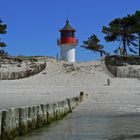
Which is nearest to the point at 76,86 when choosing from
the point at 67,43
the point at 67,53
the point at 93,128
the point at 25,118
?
the point at 67,53

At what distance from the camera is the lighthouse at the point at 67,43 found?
6950 cm

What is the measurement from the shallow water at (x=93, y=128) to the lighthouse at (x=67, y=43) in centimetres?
4376

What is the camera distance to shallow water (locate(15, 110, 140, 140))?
17.0 m

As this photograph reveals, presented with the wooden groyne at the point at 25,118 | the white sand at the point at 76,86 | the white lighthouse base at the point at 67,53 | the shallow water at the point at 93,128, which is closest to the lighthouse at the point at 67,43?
the white lighthouse base at the point at 67,53

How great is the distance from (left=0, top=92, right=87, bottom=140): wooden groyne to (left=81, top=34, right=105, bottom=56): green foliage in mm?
63688

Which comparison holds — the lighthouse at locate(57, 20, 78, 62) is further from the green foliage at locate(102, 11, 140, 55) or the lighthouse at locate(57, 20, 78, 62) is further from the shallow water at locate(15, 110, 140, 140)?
the shallow water at locate(15, 110, 140, 140)

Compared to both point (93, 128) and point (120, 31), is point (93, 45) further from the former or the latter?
point (93, 128)

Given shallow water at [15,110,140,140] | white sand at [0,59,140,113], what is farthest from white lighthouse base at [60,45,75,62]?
shallow water at [15,110,140,140]

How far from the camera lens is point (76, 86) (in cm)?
4853

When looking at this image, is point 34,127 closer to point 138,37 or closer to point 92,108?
point 92,108

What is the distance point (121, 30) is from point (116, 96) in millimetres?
41362

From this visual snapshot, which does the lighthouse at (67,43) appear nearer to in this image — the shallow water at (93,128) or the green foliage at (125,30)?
the green foliage at (125,30)

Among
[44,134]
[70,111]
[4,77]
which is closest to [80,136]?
[44,134]

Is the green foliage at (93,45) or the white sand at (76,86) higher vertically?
the green foliage at (93,45)
